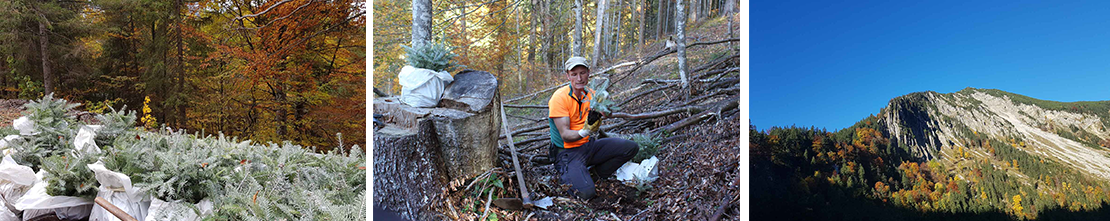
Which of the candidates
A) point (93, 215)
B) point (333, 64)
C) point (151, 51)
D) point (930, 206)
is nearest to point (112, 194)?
point (93, 215)

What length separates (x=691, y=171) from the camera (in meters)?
2.72

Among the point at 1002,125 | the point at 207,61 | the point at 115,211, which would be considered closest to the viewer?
the point at 115,211

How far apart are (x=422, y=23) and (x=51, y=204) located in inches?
82.4

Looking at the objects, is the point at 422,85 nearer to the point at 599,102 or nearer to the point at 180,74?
the point at 599,102

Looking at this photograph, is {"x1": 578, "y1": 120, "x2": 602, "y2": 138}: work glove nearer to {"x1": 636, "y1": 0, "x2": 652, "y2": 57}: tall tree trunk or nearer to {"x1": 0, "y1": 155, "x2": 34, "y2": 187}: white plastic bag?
{"x1": 636, "y1": 0, "x2": 652, "y2": 57}: tall tree trunk

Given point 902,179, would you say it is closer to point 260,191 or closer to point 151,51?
point 260,191

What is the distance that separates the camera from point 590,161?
2836 mm

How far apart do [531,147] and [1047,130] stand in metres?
3.53

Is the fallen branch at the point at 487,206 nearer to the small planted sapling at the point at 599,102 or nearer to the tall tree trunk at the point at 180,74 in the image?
the small planted sapling at the point at 599,102

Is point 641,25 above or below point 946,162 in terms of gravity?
above

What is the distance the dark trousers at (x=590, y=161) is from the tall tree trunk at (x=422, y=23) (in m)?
1.08

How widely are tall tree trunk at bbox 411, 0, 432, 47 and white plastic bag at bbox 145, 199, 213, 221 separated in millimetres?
1341

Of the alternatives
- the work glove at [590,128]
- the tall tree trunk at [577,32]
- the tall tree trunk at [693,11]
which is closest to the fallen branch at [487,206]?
the work glove at [590,128]

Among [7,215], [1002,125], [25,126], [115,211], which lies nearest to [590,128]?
[115,211]
